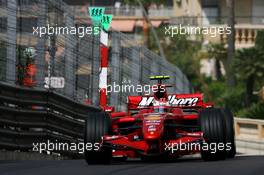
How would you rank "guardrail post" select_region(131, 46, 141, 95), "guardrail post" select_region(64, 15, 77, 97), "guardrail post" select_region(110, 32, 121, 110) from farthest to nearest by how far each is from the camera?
"guardrail post" select_region(131, 46, 141, 95)
"guardrail post" select_region(110, 32, 121, 110)
"guardrail post" select_region(64, 15, 77, 97)

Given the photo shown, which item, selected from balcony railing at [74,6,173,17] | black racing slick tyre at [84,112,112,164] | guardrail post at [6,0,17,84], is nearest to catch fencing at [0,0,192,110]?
guardrail post at [6,0,17,84]

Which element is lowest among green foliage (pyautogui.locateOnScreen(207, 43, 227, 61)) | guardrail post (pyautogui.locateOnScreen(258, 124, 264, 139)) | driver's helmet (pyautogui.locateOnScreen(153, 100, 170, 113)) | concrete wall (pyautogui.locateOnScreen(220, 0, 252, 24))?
guardrail post (pyautogui.locateOnScreen(258, 124, 264, 139))

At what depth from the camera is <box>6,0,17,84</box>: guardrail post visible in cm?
1844

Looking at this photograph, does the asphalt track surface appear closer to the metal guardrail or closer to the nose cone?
the nose cone

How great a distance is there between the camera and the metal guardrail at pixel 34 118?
18.5 m

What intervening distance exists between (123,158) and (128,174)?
5.32 metres

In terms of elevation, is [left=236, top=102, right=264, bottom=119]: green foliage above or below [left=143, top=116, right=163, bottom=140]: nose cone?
above

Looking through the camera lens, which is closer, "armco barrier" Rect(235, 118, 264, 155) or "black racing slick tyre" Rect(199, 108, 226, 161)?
"black racing slick tyre" Rect(199, 108, 226, 161)

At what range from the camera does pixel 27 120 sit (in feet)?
63.0

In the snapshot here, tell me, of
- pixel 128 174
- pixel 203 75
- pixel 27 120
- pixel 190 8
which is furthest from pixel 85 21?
pixel 190 8

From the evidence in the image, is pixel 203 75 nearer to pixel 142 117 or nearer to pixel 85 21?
pixel 85 21

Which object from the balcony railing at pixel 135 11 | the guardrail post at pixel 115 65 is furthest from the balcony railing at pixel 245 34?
the guardrail post at pixel 115 65

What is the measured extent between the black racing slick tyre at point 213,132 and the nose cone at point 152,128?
2.00 ft

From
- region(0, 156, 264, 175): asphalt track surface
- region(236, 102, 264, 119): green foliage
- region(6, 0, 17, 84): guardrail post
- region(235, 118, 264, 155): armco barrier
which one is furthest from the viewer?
region(236, 102, 264, 119): green foliage
